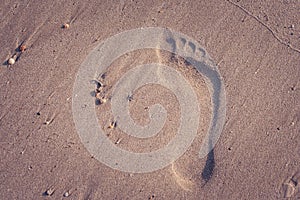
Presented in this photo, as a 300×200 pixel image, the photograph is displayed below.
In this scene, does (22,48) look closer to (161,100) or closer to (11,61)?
(11,61)

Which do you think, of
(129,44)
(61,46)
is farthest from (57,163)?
(129,44)

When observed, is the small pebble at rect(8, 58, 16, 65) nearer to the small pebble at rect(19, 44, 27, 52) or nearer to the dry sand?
the dry sand

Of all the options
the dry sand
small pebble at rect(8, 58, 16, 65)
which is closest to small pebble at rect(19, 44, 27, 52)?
the dry sand

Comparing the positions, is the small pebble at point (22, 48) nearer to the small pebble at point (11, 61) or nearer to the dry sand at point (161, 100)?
the dry sand at point (161, 100)

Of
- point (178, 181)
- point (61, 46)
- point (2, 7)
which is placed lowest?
point (178, 181)

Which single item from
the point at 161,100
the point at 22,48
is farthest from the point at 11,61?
the point at 161,100

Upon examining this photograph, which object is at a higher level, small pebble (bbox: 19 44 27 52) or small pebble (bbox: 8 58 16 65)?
small pebble (bbox: 19 44 27 52)

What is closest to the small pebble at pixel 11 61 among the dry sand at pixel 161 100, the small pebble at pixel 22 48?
the dry sand at pixel 161 100

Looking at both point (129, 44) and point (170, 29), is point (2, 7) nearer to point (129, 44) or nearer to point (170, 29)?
point (129, 44)
